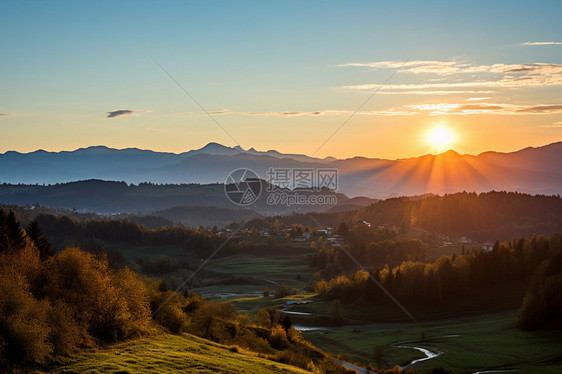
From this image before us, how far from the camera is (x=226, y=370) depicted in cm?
3841

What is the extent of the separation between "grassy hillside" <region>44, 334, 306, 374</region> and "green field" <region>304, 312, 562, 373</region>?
40.0 metres

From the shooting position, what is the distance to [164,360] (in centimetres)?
3819

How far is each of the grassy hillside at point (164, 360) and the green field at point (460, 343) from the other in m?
40.0

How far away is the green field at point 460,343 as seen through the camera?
77.2 m

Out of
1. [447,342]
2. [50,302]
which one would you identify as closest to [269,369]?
[50,302]

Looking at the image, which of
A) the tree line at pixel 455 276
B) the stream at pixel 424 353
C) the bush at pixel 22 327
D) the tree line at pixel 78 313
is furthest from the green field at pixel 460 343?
the bush at pixel 22 327

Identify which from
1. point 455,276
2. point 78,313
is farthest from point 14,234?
point 455,276

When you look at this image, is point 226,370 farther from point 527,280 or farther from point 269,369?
point 527,280

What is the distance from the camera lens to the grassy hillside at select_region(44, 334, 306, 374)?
34375 millimetres

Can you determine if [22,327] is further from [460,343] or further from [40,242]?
[460,343]

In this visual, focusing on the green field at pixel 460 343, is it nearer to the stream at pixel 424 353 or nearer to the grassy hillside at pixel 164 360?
the stream at pixel 424 353

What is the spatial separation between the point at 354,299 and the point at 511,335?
54785 millimetres

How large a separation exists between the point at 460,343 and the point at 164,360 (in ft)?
218

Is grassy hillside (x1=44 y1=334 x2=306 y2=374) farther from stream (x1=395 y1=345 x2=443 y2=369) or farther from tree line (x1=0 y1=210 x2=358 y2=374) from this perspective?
stream (x1=395 y1=345 x2=443 y2=369)
